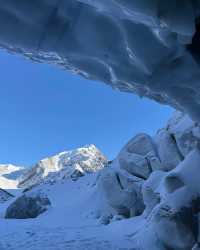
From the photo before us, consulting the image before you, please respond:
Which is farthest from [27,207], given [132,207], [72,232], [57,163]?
[57,163]

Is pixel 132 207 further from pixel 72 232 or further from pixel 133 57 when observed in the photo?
pixel 133 57

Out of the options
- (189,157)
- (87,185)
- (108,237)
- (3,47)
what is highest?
(3,47)

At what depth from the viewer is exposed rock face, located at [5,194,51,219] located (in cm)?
1844

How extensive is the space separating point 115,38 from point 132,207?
10693mm

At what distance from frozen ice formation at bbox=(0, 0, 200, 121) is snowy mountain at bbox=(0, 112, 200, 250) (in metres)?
3.03

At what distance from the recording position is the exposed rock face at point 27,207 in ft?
60.5

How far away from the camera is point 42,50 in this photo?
17.8 ft

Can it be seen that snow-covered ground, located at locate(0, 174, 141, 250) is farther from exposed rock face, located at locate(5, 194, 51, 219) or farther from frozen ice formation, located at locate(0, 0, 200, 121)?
frozen ice formation, located at locate(0, 0, 200, 121)

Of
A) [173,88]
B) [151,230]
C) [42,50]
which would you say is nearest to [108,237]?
[151,230]

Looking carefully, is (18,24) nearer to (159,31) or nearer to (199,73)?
(159,31)

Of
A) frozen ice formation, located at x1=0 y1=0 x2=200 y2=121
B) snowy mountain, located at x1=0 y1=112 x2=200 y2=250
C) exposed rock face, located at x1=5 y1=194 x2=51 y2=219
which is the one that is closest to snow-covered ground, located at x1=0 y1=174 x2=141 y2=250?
snowy mountain, located at x1=0 y1=112 x2=200 y2=250

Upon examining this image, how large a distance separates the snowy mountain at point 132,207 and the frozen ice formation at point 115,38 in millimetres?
3027

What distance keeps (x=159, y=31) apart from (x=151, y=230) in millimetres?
5995

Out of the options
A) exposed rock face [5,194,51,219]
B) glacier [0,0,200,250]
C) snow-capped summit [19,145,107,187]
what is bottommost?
snow-capped summit [19,145,107,187]
